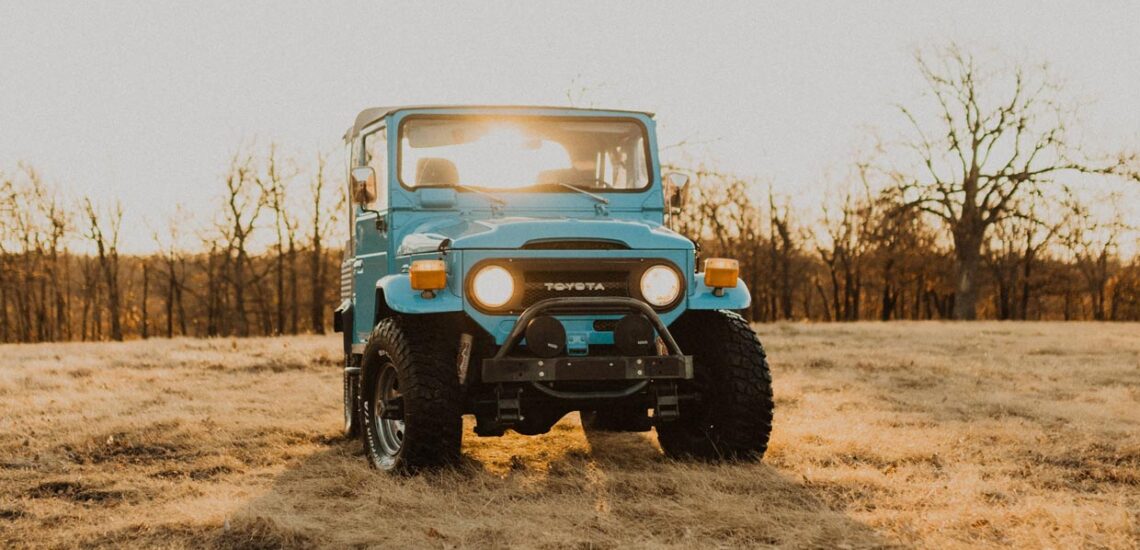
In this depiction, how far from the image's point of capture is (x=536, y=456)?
771cm

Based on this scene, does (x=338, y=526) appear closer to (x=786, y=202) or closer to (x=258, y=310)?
(x=258, y=310)

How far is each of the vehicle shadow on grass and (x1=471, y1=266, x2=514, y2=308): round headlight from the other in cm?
107

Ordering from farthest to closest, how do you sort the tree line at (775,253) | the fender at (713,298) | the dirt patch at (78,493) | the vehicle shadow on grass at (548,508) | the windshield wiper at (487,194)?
the tree line at (775,253) → the windshield wiper at (487,194) → the fender at (713,298) → the dirt patch at (78,493) → the vehicle shadow on grass at (548,508)

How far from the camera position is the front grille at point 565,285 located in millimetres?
6270

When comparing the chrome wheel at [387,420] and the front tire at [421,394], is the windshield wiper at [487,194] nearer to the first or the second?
the front tire at [421,394]

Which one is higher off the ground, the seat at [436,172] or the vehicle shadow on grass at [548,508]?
the seat at [436,172]

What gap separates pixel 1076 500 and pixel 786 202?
44.7 metres

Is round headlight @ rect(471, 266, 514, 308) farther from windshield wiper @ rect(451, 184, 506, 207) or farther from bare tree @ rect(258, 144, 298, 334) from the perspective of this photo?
bare tree @ rect(258, 144, 298, 334)

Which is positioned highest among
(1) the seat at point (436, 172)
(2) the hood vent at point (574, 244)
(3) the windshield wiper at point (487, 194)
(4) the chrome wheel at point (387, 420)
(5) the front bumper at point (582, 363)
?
(1) the seat at point (436, 172)

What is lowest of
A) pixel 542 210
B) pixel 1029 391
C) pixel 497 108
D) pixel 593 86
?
pixel 1029 391

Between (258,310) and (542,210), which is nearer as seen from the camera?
(542,210)

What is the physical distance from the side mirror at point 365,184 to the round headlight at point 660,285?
1.95 meters

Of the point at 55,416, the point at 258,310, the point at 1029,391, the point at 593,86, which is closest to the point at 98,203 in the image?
the point at 258,310

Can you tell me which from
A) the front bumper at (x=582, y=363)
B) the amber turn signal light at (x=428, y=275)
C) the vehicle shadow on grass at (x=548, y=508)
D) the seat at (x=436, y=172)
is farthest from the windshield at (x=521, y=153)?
the vehicle shadow on grass at (x=548, y=508)
